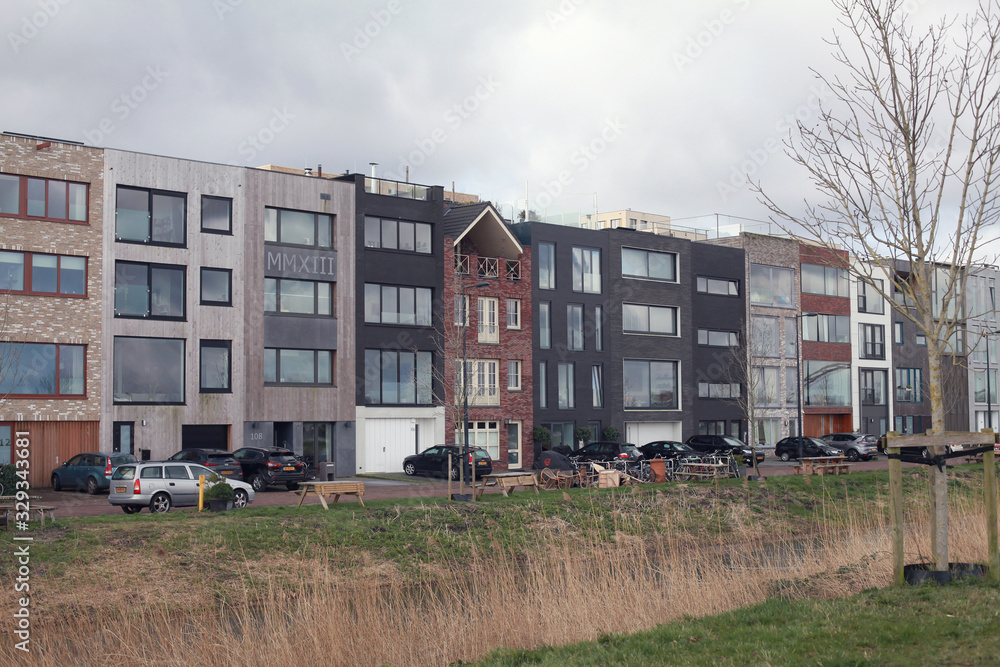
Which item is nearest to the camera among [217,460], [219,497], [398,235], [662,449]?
[219,497]

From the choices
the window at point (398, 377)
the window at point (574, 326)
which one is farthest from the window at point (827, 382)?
the window at point (398, 377)

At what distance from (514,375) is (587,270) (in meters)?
7.86

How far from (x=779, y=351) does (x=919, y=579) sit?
55.6m

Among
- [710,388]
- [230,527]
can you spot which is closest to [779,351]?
[710,388]

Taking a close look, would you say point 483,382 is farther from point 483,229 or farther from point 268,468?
point 268,468

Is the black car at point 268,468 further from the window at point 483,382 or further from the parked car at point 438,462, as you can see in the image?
the window at point 483,382

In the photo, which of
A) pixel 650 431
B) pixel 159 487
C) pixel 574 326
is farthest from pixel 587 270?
pixel 159 487

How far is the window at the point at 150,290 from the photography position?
4103 centimetres

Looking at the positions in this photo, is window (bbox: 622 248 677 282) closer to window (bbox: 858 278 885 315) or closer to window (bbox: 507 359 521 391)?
window (bbox: 507 359 521 391)

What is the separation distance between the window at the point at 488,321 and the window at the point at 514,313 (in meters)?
0.88

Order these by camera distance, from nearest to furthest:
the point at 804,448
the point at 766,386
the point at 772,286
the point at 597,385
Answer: the point at 597,385, the point at 804,448, the point at 766,386, the point at 772,286

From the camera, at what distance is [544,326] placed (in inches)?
2121

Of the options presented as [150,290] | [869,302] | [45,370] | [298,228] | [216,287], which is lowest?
[45,370]

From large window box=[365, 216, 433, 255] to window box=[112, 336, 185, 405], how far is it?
10312 millimetres
